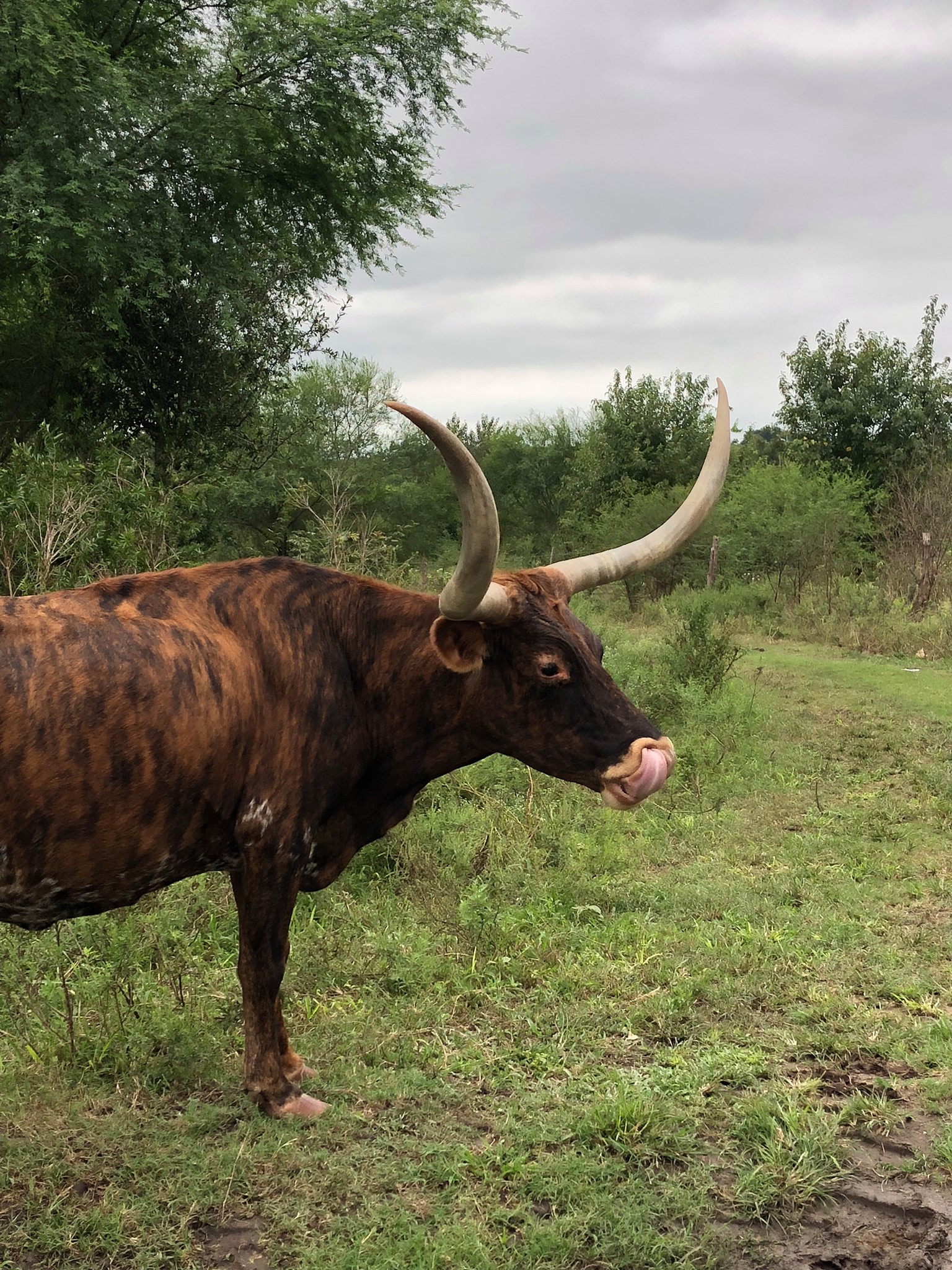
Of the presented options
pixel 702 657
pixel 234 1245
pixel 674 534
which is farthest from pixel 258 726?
pixel 702 657

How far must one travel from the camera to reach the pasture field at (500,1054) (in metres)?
2.72

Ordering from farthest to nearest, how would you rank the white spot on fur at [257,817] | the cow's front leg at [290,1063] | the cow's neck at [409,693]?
1. the cow's front leg at [290,1063]
2. the cow's neck at [409,693]
3. the white spot on fur at [257,817]

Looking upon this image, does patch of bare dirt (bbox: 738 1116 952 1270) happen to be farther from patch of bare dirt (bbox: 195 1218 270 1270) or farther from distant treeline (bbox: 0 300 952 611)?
distant treeline (bbox: 0 300 952 611)

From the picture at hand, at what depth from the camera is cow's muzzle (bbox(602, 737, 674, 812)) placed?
291 centimetres

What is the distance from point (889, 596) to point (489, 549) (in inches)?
663

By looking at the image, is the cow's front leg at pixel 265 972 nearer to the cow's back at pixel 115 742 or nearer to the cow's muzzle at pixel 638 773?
the cow's back at pixel 115 742

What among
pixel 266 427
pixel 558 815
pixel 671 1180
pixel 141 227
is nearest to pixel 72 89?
pixel 141 227

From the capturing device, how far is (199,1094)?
330cm

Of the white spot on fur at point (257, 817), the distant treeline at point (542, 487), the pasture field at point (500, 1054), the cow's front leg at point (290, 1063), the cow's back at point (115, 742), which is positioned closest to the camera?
the cow's back at point (115, 742)

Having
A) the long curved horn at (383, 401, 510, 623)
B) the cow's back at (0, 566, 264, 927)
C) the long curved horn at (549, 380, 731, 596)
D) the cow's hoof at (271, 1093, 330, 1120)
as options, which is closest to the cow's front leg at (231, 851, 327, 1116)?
the cow's hoof at (271, 1093, 330, 1120)

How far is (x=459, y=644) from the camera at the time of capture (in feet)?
9.94

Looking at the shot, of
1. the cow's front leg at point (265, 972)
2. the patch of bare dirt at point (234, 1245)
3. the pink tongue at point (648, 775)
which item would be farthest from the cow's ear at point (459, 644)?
the patch of bare dirt at point (234, 1245)

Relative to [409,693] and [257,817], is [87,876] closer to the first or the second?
[257,817]

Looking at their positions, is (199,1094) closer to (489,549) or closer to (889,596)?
(489,549)
